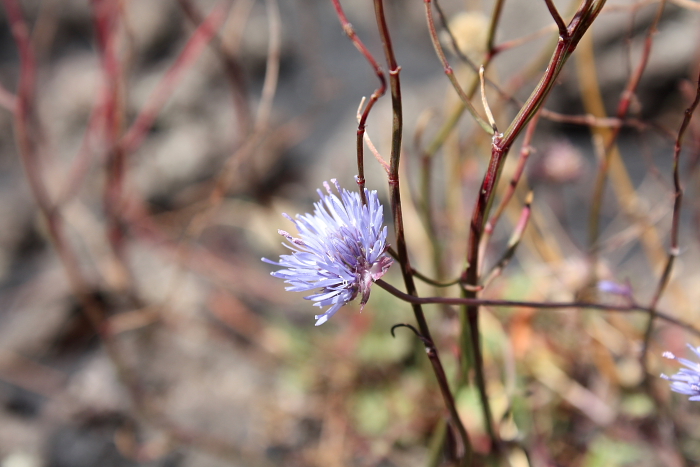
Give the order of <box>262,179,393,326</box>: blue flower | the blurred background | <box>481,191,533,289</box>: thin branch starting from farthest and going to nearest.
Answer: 1. the blurred background
2. <box>481,191,533,289</box>: thin branch
3. <box>262,179,393,326</box>: blue flower

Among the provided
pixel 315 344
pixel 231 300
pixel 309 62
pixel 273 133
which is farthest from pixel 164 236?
pixel 309 62

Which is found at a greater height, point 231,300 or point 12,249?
point 231,300

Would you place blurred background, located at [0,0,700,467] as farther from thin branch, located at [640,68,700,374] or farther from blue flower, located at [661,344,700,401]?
blue flower, located at [661,344,700,401]

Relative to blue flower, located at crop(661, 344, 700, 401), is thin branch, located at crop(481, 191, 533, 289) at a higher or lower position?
higher

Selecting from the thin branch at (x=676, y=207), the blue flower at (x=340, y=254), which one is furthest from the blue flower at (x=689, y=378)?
the blue flower at (x=340, y=254)

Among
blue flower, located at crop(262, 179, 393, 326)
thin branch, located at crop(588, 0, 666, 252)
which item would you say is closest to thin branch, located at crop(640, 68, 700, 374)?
thin branch, located at crop(588, 0, 666, 252)

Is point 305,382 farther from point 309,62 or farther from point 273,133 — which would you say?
point 309,62

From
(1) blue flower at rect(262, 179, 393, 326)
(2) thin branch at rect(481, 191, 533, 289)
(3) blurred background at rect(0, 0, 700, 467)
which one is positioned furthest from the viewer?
(3) blurred background at rect(0, 0, 700, 467)
